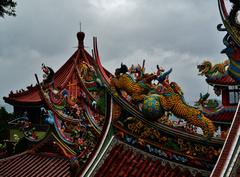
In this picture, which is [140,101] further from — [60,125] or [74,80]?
[74,80]

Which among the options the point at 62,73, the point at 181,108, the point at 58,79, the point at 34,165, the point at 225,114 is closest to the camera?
the point at 181,108

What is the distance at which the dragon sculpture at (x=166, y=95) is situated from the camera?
5.26 meters

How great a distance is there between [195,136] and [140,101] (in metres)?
0.93

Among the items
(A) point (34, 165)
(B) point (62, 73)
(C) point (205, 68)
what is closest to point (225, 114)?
(A) point (34, 165)

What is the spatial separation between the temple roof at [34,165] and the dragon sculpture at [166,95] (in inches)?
109

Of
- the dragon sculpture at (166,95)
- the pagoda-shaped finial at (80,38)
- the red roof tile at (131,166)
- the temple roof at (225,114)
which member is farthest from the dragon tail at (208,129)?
the pagoda-shaped finial at (80,38)

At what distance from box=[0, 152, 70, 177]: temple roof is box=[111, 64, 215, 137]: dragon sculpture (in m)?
2.77

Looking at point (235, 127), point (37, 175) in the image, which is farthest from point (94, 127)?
point (235, 127)

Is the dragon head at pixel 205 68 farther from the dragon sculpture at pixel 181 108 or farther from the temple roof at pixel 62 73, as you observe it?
the temple roof at pixel 62 73

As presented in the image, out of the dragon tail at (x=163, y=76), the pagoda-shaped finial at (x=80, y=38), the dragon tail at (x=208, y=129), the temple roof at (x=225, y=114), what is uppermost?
the pagoda-shaped finial at (x=80, y=38)

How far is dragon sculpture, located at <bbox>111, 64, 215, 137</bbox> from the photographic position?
5262mm

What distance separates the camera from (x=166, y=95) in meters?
5.45

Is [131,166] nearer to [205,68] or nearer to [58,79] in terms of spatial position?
[205,68]

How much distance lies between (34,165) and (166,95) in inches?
178
